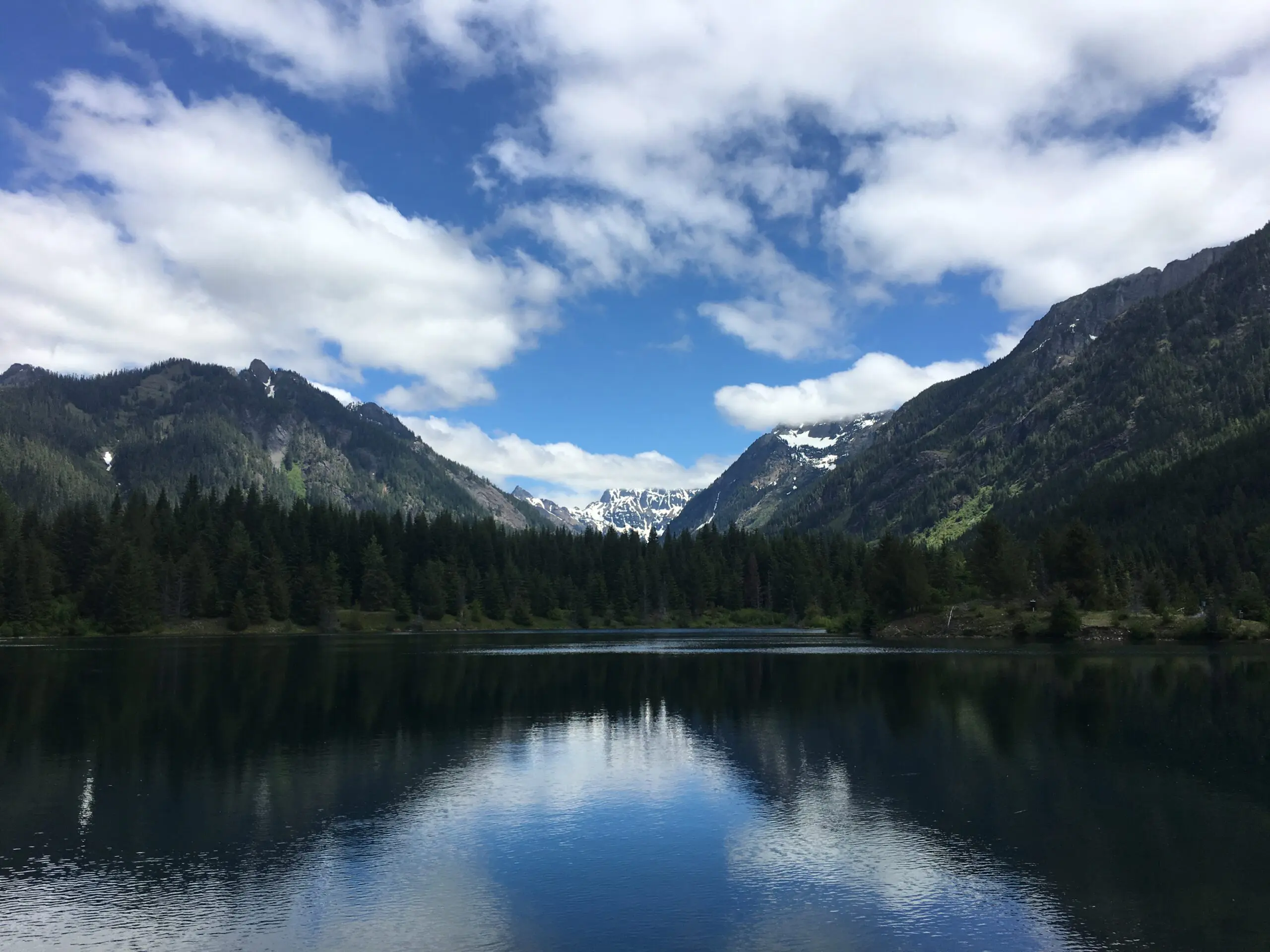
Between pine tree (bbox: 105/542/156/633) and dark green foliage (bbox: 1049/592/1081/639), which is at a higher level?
pine tree (bbox: 105/542/156/633)

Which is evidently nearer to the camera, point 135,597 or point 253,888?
point 253,888

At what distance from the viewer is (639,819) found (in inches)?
1361

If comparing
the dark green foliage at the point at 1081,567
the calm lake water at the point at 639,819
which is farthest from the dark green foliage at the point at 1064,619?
the calm lake water at the point at 639,819

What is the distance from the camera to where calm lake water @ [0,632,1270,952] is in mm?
22969

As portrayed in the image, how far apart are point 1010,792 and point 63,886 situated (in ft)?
118

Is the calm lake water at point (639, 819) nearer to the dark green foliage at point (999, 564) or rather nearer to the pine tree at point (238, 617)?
the dark green foliage at point (999, 564)

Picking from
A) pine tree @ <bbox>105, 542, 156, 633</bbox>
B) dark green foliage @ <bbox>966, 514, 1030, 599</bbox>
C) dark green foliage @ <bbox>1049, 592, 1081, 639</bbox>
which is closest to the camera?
dark green foliage @ <bbox>1049, 592, 1081, 639</bbox>

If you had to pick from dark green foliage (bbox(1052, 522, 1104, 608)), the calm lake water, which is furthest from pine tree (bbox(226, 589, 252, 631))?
dark green foliage (bbox(1052, 522, 1104, 608))

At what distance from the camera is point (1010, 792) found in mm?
37344

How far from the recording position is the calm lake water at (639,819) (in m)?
23.0

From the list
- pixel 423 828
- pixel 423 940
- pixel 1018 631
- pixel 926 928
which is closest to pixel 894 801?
pixel 926 928

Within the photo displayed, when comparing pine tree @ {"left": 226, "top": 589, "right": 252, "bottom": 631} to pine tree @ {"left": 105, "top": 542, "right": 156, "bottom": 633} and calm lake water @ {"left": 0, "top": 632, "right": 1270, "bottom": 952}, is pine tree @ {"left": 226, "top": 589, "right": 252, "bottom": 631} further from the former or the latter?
calm lake water @ {"left": 0, "top": 632, "right": 1270, "bottom": 952}

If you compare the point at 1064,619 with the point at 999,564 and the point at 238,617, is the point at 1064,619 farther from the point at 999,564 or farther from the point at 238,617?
the point at 238,617

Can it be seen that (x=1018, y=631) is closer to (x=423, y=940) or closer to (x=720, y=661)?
(x=720, y=661)
